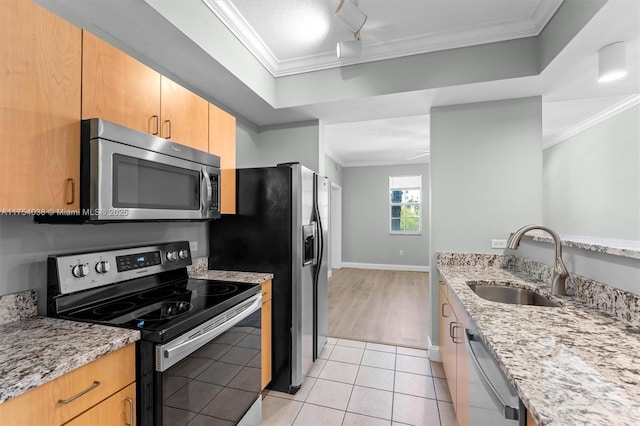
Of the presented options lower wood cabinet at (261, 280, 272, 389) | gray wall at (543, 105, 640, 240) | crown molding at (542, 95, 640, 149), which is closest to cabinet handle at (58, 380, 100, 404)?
lower wood cabinet at (261, 280, 272, 389)

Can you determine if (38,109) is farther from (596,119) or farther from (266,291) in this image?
(596,119)

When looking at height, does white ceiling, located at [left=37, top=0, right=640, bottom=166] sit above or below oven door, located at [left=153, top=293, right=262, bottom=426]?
above

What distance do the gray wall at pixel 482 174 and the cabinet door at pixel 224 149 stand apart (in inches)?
72.2

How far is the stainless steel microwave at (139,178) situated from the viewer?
1209 mm

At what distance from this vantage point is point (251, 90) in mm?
2387

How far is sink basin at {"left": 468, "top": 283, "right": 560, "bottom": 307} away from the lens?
1785 mm

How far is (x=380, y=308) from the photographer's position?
163 inches

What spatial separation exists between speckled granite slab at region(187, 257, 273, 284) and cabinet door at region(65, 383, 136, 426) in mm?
926

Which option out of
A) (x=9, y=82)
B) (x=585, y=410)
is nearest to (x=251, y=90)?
(x=9, y=82)

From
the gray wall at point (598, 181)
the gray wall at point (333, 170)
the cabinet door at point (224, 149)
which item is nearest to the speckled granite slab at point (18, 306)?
the cabinet door at point (224, 149)

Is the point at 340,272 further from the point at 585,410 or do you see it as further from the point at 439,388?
the point at 585,410

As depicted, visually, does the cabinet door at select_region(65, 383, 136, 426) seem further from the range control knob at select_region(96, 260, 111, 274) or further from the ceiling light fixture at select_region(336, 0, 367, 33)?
the ceiling light fixture at select_region(336, 0, 367, 33)

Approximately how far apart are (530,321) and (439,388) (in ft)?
4.51

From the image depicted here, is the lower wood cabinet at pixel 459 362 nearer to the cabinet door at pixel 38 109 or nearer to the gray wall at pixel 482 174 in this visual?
the gray wall at pixel 482 174
